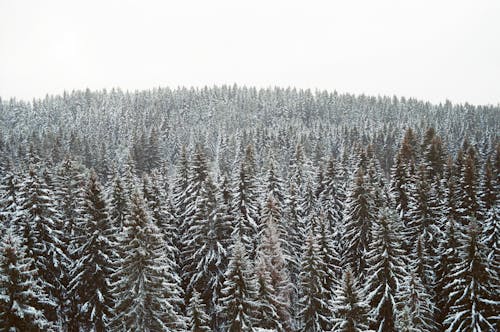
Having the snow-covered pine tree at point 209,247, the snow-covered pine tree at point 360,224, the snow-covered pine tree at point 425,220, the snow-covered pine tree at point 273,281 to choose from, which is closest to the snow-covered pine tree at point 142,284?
the snow-covered pine tree at point 273,281

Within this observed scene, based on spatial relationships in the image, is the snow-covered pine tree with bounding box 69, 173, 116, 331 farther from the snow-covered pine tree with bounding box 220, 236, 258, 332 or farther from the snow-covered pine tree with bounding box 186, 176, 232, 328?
the snow-covered pine tree with bounding box 186, 176, 232, 328

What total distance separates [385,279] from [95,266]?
20.5 meters

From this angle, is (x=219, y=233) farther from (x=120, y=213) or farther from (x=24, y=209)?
(x=24, y=209)

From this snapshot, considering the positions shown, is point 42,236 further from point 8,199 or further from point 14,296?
point 14,296

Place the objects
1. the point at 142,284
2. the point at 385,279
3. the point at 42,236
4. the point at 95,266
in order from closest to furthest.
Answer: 1. the point at 142,284
2. the point at 95,266
3. the point at 42,236
4. the point at 385,279

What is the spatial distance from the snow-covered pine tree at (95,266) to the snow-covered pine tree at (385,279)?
60.7ft

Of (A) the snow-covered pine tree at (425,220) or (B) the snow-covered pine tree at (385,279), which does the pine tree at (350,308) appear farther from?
(A) the snow-covered pine tree at (425,220)

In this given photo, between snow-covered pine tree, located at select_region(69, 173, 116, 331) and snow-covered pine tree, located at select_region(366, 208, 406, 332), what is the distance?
60.7ft

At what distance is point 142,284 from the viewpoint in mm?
21750

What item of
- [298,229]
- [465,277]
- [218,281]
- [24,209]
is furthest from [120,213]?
[465,277]

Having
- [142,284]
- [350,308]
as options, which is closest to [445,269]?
[350,308]

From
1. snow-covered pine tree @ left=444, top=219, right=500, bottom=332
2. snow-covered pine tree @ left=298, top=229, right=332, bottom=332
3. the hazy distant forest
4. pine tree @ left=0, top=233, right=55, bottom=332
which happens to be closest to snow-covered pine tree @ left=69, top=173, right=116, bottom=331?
the hazy distant forest

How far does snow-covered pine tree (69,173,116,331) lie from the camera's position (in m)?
25.1

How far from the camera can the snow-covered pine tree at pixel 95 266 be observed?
82.5 feet
